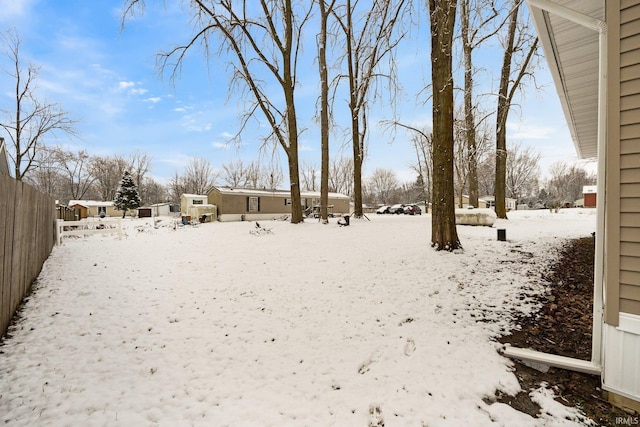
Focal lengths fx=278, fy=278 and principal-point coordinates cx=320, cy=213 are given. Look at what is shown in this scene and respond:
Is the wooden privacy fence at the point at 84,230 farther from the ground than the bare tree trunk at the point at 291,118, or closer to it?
closer to it

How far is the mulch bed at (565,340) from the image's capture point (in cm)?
234

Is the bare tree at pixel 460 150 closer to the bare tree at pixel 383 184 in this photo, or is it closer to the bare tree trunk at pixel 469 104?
the bare tree trunk at pixel 469 104

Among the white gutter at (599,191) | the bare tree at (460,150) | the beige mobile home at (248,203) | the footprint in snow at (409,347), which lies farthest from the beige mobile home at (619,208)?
the beige mobile home at (248,203)

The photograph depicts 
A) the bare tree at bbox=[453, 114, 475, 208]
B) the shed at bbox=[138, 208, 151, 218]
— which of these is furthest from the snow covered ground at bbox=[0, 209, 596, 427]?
the shed at bbox=[138, 208, 151, 218]

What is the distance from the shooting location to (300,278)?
5.24m

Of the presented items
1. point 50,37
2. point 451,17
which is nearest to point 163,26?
point 50,37

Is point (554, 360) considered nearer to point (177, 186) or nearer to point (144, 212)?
point (144, 212)

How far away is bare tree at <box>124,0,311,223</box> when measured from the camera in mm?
10406

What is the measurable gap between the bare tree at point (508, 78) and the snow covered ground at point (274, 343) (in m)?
8.88

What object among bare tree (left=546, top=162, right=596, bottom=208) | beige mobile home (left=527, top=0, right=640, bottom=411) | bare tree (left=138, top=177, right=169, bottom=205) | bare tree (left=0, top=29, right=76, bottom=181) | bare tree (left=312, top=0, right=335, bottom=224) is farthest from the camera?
bare tree (left=138, top=177, right=169, bottom=205)

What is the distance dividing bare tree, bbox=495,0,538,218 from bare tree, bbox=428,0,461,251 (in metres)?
7.47

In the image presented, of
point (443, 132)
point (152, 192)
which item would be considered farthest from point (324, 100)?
point (152, 192)

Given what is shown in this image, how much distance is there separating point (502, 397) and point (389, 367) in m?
1.01

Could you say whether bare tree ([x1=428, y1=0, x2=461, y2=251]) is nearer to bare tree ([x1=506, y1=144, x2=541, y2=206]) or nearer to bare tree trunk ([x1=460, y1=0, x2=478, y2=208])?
bare tree trunk ([x1=460, y1=0, x2=478, y2=208])
